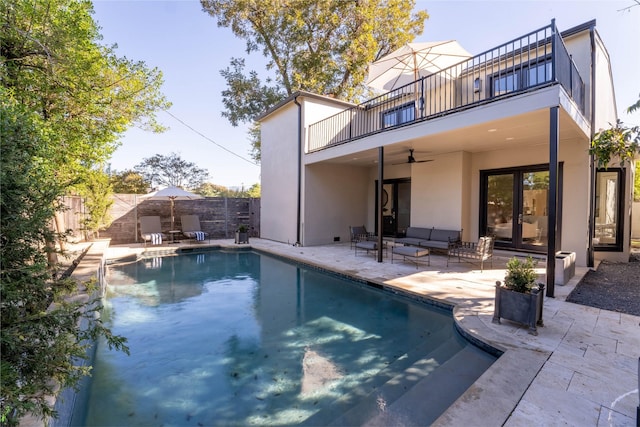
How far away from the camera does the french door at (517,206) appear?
7910 mm

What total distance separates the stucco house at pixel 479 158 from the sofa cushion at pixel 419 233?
54cm

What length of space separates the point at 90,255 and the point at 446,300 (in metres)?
8.08

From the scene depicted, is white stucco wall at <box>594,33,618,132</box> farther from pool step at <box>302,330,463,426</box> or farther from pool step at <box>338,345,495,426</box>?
pool step at <box>338,345,495,426</box>

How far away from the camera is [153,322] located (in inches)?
183

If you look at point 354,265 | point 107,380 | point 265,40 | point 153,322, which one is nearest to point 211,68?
point 265,40

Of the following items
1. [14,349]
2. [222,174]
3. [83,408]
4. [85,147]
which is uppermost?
[222,174]

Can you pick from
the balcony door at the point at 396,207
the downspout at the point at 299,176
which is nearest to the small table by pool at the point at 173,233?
the downspout at the point at 299,176

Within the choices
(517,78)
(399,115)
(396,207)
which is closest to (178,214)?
(396,207)

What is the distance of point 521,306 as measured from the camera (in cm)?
355

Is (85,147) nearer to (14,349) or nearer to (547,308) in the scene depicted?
(14,349)

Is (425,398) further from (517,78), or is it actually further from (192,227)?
(192,227)

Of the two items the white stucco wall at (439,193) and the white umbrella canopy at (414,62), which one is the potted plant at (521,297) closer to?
the white stucco wall at (439,193)

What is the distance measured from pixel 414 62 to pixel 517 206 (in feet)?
15.8

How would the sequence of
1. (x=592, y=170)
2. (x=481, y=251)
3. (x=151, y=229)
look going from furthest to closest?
(x=151, y=229) < (x=592, y=170) < (x=481, y=251)
